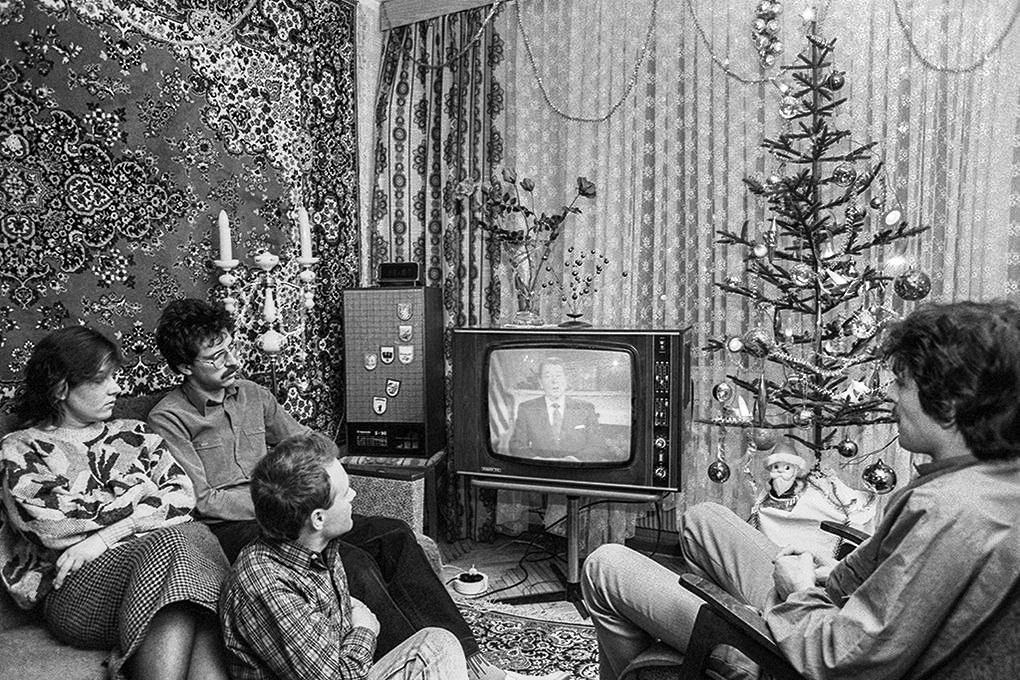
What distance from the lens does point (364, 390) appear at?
10.9ft

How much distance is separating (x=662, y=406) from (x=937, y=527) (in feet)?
5.03

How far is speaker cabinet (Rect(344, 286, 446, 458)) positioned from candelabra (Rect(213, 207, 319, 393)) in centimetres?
21

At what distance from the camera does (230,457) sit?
2.52 m

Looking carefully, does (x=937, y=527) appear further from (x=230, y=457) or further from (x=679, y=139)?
(x=679, y=139)

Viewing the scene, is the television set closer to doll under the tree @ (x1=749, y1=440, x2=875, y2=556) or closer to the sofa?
doll under the tree @ (x1=749, y1=440, x2=875, y2=556)

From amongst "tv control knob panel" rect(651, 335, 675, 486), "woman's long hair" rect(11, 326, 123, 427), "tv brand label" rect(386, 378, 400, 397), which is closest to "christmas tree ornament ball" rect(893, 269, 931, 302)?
"tv control knob panel" rect(651, 335, 675, 486)

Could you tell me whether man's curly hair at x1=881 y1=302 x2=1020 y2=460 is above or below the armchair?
above

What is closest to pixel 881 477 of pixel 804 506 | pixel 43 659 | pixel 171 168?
pixel 804 506

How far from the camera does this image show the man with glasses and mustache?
2.08 m

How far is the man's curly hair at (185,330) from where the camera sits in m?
2.41

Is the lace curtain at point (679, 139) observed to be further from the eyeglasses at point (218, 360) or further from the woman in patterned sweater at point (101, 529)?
the woman in patterned sweater at point (101, 529)

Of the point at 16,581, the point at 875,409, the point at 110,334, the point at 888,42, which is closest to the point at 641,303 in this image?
the point at 875,409

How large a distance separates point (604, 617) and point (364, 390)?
182 centimetres

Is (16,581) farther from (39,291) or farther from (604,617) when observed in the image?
(604,617)
